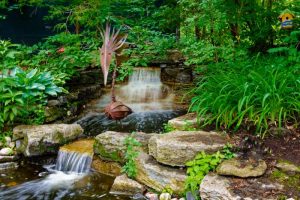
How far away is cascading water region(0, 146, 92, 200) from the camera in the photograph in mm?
4539

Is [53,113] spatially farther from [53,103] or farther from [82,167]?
[82,167]

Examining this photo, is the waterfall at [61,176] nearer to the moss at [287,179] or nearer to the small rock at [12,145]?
the small rock at [12,145]

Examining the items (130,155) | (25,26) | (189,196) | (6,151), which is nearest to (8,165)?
(6,151)

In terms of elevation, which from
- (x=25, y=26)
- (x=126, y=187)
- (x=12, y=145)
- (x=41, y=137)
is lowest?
(x=126, y=187)

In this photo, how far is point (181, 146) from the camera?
4238 mm

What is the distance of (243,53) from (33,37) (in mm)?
6413

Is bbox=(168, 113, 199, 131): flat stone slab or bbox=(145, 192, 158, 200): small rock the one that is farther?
bbox=(168, 113, 199, 131): flat stone slab

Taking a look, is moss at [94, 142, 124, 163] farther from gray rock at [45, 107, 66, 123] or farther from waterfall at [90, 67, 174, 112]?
waterfall at [90, 67, 174, 112]

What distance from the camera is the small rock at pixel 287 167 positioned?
153 inches

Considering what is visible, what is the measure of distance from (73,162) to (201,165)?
2165mm

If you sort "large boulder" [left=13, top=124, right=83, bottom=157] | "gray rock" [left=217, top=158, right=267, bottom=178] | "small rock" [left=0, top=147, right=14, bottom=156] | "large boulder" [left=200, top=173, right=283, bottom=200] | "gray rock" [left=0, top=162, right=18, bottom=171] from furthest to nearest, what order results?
"small rock" [left=0, top=147, right=14, bottom=156] < "large boulder" [left=13, top=124, right=83, bottom=157] < "gray rock" [left=0, top=162, right=18, bottom=171] < "gray rock" [left=217, top=158, right=267, bottom=178] < "large boulder" [left=200, top=173, right=283, bottom=200]

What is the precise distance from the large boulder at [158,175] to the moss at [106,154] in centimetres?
50

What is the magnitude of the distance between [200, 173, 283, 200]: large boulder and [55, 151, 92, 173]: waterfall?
2.10 meters

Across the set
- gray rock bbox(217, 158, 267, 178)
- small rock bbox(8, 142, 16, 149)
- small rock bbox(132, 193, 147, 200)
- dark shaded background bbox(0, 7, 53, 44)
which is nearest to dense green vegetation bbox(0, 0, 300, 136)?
small rock bbox(8, 142, 16, 149)
